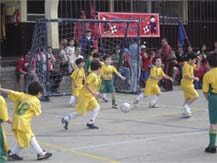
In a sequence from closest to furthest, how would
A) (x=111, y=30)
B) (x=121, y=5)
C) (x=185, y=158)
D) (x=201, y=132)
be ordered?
(x=185, y=158) < (x=201, y=132) < (x=111, y=30) < (x=121, y=5)

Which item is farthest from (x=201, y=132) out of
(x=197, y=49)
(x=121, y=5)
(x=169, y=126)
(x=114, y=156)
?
(x=197, y=49)

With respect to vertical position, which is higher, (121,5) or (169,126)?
(121,5)

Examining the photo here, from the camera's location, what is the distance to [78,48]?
18.6 m

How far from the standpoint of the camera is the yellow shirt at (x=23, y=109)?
27.9 ft

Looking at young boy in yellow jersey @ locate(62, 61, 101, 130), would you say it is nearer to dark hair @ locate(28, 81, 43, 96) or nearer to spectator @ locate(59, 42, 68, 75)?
dark hair @ locate(28, 81, 43, 96)

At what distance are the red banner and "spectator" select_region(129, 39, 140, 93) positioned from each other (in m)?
0.72

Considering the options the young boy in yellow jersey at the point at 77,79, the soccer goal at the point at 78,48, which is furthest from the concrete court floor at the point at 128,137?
the soccer goal at the point at 78,48

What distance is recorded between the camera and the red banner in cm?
2045

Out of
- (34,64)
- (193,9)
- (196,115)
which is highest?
(193,9)

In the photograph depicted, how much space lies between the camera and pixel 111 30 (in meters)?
20.6

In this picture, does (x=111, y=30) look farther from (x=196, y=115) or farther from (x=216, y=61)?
(x=216, y=61)

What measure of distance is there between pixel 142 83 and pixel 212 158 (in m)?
12.2

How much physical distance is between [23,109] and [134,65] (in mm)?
11293

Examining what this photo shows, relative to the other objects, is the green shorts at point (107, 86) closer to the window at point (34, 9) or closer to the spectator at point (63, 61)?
the spectator at point (63, 61)
